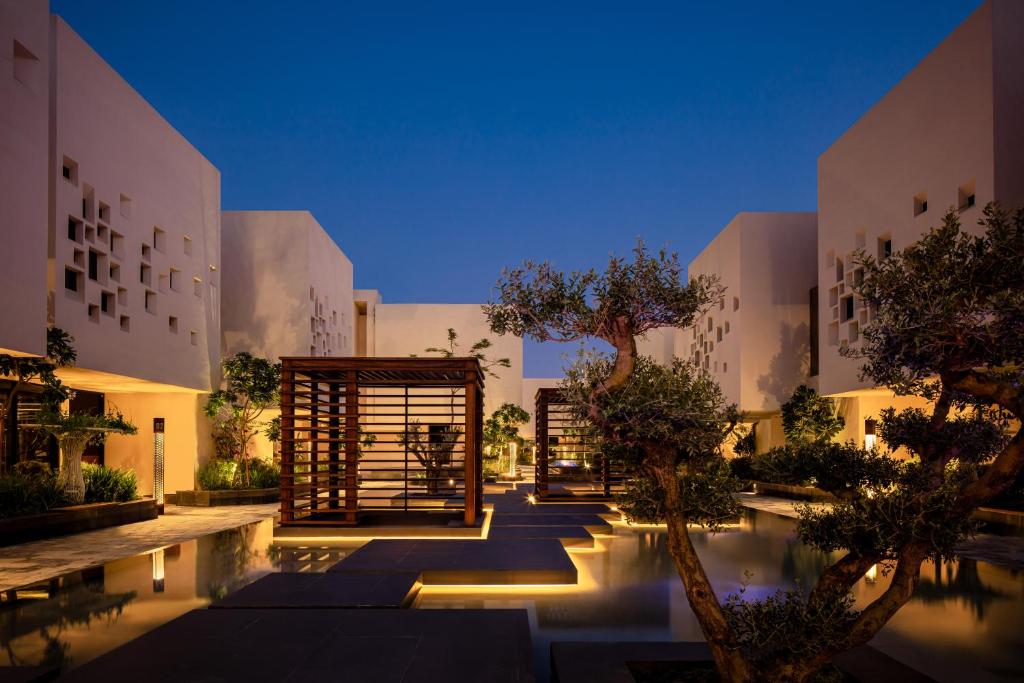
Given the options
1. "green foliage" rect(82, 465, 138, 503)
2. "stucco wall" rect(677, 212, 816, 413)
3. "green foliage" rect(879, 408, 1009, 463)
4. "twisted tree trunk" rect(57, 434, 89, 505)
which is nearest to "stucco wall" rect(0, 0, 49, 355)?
"twisted tree trunk" rect(57, 434, 89, 505)

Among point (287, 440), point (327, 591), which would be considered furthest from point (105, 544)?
point (327, 591)

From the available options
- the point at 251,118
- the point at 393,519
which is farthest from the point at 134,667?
the point at 251,118

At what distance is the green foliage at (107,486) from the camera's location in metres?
14.9

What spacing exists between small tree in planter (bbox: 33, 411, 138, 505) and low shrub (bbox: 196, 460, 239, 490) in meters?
5.67

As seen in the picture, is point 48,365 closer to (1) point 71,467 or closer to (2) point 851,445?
(1) point 71,467

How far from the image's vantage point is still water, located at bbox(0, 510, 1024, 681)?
237 inches

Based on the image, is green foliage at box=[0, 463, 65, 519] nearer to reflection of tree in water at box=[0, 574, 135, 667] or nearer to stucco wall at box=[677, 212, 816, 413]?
reflection of tree in water at box=[0, 574, 135, 667]

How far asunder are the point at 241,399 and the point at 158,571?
486 inches

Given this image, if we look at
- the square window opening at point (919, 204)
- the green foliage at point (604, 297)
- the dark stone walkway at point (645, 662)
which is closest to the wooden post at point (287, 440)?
the green foliage at point (604, 297)

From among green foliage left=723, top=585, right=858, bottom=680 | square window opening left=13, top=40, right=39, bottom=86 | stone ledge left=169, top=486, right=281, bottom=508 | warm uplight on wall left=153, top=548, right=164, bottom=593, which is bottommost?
stone ledge left=169, top=486, right=281, bottom=508

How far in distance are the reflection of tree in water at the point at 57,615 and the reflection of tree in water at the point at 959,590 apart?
773 centimetres

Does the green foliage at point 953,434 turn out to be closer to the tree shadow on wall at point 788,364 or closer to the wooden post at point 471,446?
the wooden post at point 471,446

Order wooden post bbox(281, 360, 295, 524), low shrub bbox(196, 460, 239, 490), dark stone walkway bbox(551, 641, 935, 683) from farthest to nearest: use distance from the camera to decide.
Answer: low shrub bbox(196, 460, 239, 490) → wooden post bbox(281, 360, 295, 524) → dark stone walkway bbox(551, 641, 935, 683)

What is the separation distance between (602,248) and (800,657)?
527ft
